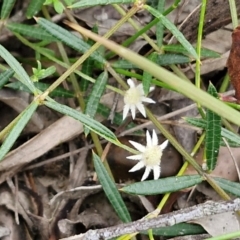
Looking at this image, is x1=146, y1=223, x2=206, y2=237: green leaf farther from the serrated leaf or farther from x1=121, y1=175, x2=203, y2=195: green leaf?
the serrated leaf

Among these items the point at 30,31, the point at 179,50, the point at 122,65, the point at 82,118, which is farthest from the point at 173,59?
the point at 30,31

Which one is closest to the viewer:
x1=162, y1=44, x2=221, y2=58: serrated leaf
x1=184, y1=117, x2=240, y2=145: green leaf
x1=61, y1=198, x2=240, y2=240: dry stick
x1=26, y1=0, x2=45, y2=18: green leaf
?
x1=61, y1=198, x2=240, y2=240: dry stick

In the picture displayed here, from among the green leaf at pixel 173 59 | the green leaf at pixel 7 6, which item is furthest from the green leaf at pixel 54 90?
the green leaf at pixel 173 59

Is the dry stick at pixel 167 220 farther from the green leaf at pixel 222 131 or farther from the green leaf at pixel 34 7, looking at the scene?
the green leaf at pixel 34 7

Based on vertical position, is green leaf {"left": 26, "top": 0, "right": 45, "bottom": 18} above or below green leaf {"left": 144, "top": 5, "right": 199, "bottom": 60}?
above

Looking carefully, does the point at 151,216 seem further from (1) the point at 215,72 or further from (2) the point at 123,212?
(1) the point at 215,72

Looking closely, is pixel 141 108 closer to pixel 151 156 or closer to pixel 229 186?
pixel 151 156

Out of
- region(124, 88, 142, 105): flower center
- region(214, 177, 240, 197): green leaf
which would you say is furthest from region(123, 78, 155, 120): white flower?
region(214, 177, 240, 197): green leaf
